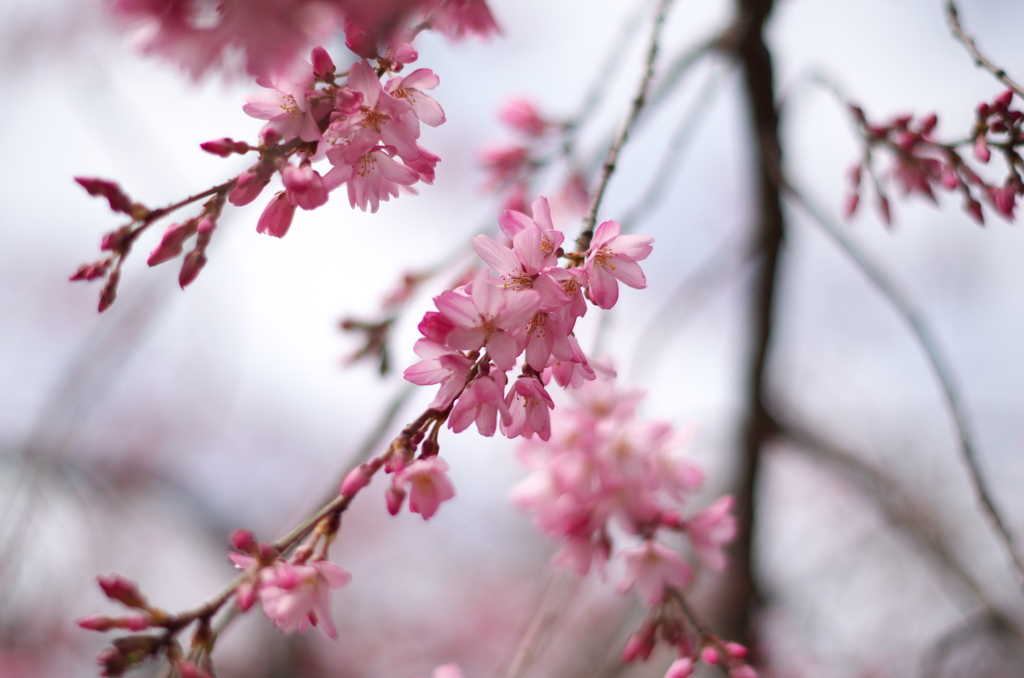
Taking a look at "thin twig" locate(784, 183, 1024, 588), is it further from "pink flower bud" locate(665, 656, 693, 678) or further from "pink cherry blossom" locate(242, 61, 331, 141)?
"pink cherry blossom" locate(242, 61, 331, 141)

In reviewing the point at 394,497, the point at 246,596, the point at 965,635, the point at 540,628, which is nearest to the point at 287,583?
the point at 246,596

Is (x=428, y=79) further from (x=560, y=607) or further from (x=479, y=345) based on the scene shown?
(x=560, y=607)

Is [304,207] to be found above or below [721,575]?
above

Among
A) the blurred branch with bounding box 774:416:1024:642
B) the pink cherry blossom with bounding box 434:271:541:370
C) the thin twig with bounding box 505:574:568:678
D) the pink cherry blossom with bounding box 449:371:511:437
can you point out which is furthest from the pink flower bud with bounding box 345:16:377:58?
the blurred branch with bounding box 774:416:1024:642

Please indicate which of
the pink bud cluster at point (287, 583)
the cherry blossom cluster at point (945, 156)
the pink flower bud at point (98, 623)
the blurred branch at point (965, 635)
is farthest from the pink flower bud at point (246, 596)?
the blurred branch at point (965, 635)

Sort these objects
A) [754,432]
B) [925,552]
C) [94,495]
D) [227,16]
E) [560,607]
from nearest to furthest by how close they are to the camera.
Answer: [227,16] → [560,607] → [925,552] → [754,432] → [94,495]

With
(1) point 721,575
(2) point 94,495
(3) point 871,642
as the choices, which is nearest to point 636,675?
(1) point 721,575

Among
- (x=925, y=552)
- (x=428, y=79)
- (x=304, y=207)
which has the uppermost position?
(x=428, y=79)
